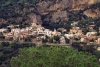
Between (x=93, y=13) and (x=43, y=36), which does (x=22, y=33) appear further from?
(x=93, y=13)

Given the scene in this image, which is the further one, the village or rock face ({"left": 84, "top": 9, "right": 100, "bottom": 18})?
rock face ({"left": 84, "top": 9, "right": 100, "bottom": 18})

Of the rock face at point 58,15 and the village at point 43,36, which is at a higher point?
the rock face at point 58,15

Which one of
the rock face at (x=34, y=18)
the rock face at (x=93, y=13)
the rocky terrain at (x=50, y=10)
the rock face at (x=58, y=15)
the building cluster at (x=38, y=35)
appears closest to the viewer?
the building cluster at (x=38, y=35)

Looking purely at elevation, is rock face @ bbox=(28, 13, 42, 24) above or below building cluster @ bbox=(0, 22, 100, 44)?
above

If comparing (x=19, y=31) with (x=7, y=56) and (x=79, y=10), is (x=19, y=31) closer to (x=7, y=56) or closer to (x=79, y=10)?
(x=7, y=56)

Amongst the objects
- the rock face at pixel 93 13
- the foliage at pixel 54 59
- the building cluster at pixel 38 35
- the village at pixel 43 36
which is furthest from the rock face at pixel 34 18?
the foliage at pixel 54 59

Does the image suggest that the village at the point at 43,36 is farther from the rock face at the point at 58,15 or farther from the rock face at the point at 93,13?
the rock face at the point at 58,15

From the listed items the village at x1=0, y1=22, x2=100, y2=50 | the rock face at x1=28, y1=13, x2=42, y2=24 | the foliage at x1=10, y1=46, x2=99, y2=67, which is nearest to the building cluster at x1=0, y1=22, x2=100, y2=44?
the village at x1=0, y1=22, x2=100, y2=50

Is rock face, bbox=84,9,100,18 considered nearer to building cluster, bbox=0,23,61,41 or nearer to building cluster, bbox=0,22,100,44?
building cluster, bbox=0,22,100,44

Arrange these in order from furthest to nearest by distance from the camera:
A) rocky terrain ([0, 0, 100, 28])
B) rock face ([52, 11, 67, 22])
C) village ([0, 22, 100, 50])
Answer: rock face ([52, 11, 67, 22]), rocky terrain ([0, 0, 100, 28]), village ([0, 22, 100, 50])
